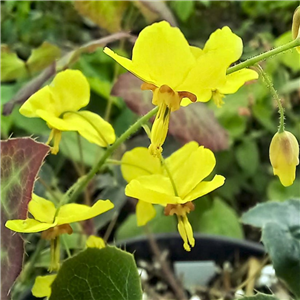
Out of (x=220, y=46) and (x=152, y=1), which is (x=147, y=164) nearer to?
(x=220, y=46)

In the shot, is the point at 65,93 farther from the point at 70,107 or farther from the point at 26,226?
the point at 26,226

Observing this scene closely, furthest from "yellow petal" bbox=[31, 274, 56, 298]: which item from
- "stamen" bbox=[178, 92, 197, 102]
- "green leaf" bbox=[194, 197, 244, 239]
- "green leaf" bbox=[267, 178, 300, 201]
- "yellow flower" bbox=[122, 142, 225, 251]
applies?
"green leaf" bbox=[267, 178, 300, 201]

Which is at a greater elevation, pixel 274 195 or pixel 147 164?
pixel 147 164

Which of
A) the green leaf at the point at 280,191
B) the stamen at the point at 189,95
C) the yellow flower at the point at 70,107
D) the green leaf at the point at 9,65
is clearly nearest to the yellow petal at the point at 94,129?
the yellow flower at the point at 70,107

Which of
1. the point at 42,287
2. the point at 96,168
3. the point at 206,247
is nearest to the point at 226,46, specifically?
the point at 96,168

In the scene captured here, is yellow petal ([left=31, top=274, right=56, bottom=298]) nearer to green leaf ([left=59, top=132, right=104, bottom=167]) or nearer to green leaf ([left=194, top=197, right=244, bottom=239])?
green leaf ([left=59, top=132, right=104, bottom=167])

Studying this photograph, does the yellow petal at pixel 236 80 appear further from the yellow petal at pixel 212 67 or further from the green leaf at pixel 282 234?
the green leaf at pixel 282 234

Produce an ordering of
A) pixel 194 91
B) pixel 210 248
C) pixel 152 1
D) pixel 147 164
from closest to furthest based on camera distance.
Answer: pixel 194 91 → pixel 147 164 → pixel 152 1 → pixel 210 248

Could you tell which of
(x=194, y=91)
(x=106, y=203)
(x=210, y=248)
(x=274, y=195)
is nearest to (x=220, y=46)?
(x=194, y=91)

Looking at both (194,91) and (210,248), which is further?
(210,248)
